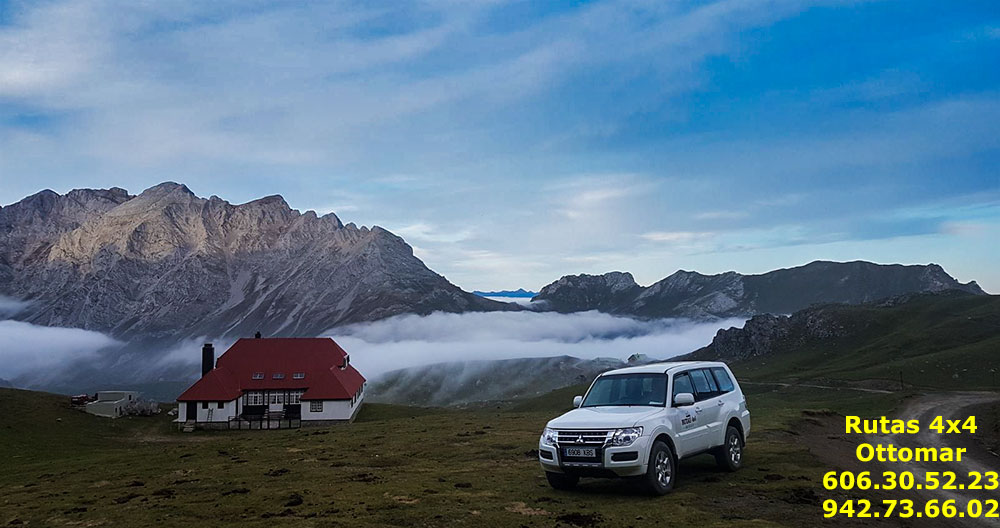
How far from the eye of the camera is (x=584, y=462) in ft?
53.8

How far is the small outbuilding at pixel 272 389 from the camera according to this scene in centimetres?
6919

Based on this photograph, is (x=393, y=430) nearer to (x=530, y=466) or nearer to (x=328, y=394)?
(x=530, y=466)

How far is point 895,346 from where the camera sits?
116188 mm

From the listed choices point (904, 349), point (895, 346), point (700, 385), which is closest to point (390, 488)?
point (700, 385)

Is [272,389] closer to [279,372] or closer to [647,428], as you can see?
[279,372]

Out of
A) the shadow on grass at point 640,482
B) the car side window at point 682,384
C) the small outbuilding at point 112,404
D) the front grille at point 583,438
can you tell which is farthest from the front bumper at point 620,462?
the small outbuilding at point 112,404

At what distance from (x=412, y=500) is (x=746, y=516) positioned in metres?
8.85

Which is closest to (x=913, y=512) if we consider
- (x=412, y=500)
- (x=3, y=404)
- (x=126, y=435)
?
(x=412, y=500)

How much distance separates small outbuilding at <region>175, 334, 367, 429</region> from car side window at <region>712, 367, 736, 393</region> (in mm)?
57337

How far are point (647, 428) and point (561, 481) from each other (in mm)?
3381

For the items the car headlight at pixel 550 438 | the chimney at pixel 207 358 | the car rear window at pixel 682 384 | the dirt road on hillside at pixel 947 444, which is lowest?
the dirt road on hillside at pixel 947 444

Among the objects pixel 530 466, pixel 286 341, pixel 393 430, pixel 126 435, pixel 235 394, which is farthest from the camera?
pixel 286 341

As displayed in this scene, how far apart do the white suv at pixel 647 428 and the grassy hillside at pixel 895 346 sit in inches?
2785

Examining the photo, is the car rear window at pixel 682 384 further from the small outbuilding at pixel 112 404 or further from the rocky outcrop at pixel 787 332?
the rocky outcrop at pixel 787 332
